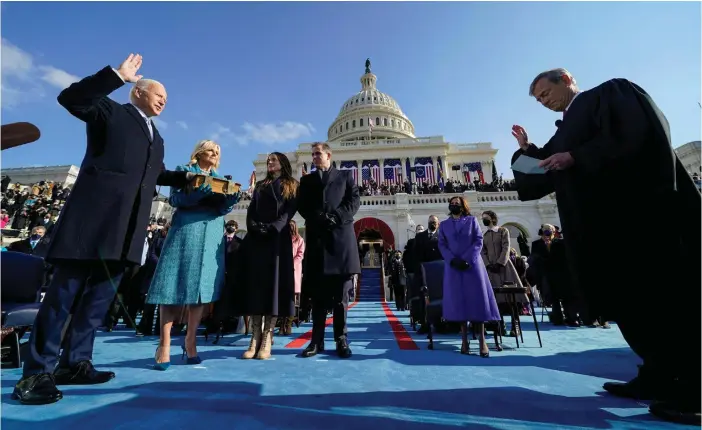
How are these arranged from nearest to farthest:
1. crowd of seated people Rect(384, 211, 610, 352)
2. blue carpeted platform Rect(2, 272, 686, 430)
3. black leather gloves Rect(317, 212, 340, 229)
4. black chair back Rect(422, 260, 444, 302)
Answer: blue carpeted platform Rect(2, 272, 686, 430)
black leather gloves Rect(317, 212, 340, 229)
black chair back Rect(422, 260, 444, 302)
crowd of seated people Rect(384, 211, 610, 352)

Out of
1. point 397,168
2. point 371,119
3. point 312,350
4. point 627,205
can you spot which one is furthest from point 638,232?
point 371,119

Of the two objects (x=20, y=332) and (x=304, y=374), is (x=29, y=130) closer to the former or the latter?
(x=304, y=374)

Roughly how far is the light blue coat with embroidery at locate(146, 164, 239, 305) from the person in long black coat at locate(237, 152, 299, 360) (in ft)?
1.12

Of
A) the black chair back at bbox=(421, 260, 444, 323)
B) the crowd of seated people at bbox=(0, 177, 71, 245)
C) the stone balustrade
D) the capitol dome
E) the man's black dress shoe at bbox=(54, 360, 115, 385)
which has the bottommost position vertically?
the man's black dress shoe at bbox=(54, 360, 115, 385)

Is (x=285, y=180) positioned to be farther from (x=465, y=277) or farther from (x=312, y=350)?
(x=465, y=277)

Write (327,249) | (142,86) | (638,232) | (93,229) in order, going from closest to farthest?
(638,232) < (93,229) < (142,86) < (327,249)

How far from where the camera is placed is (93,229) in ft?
6.89

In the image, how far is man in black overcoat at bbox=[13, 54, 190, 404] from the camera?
1.98 meters

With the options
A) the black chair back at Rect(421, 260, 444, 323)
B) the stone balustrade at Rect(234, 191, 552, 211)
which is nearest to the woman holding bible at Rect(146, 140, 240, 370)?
the black chair back at Rect(421, 260, 444, 323)

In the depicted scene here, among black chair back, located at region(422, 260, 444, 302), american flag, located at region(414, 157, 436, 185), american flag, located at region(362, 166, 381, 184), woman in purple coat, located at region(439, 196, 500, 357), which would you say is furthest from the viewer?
american flag, located at region(414, 157, 436, 185)

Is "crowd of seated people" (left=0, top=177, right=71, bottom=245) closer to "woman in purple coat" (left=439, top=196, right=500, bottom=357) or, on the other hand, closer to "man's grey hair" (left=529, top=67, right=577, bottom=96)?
"woman in purple coat" (left=439, top=196, right=500, bottom=357)

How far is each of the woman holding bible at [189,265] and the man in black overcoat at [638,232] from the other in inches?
102

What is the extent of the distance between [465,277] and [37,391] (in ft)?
12.2

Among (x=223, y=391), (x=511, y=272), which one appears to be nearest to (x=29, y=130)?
(x=223, y=391)
